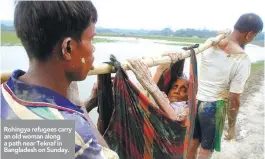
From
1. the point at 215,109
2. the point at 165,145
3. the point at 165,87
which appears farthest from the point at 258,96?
the point at 165,145

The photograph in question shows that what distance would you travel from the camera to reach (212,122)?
2979 millimetres

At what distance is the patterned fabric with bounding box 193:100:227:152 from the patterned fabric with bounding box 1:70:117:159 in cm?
234

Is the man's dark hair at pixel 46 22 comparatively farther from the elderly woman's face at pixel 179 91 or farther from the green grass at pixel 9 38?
the elderly woman's face at pixel 179 91

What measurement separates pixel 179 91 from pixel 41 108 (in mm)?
1677

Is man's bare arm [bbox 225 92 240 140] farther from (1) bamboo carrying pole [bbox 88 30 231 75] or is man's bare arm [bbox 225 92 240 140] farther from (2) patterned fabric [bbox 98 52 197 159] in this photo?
(2) patterned fabric [bbox 98 52 197 159]

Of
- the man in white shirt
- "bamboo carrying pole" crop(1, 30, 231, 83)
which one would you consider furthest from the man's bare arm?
"bamboo carrying pole" crop(1, 30, 231, 83)

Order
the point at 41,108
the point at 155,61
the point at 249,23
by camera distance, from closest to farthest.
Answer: the point at 41,108 < the point at 155,61 < the point at 249,23

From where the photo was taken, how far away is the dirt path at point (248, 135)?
→ 448 cm

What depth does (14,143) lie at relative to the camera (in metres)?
0.93

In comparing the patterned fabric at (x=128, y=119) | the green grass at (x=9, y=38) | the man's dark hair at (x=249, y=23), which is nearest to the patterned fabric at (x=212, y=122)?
the man's dark hair at (x=249, y=23)

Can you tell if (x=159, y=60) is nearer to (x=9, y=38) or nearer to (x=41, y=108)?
(x=41, y=108)

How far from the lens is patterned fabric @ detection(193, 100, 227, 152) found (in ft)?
9.78

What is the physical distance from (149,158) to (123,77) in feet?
1.58

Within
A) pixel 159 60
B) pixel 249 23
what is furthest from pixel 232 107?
pixel 159 60
